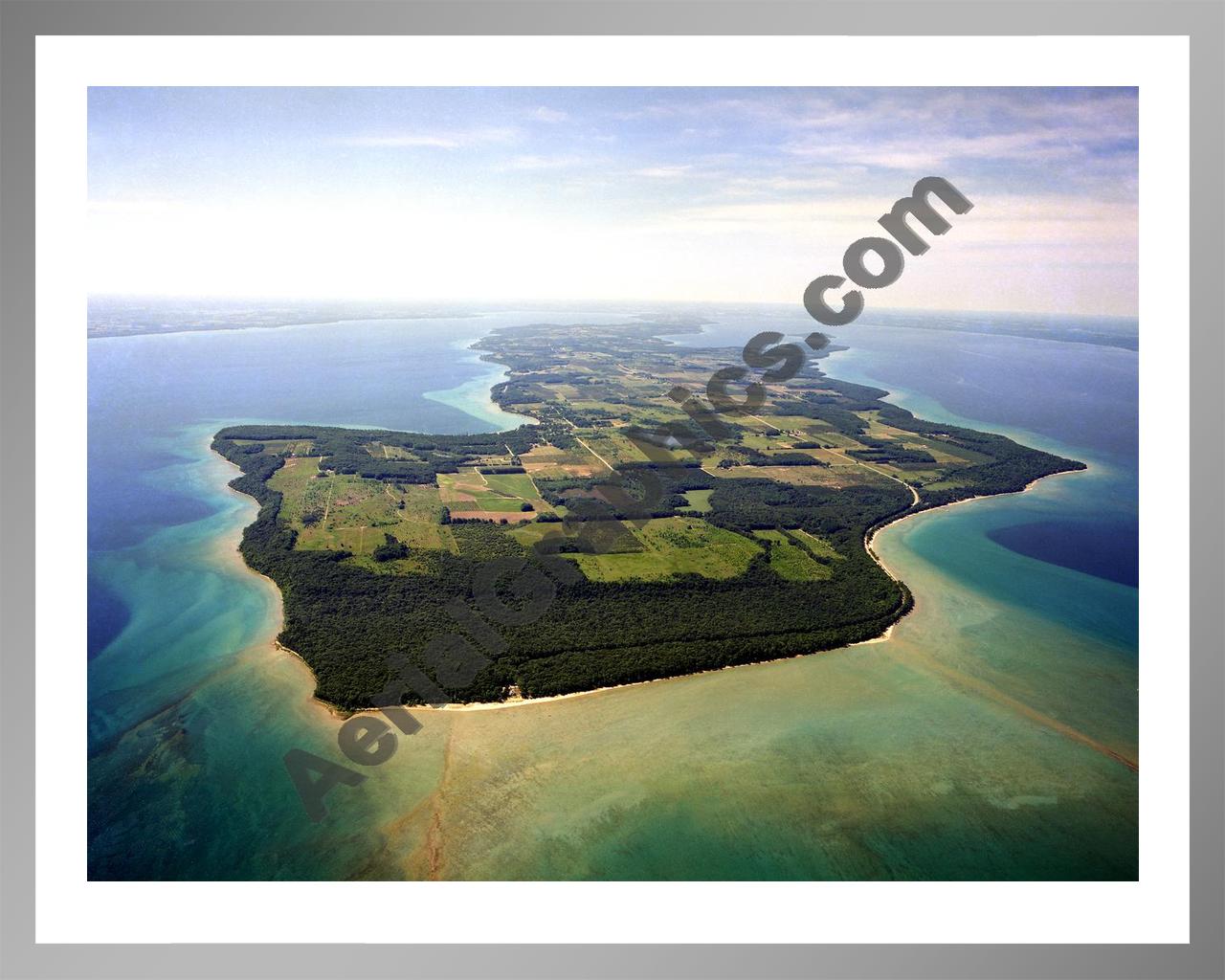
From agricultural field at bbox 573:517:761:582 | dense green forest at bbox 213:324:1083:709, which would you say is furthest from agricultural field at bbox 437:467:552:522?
agricultural field at bbox 573:517:761:582

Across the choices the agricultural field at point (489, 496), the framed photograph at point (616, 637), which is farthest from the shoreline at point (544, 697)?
the agricultural field at point (489, 496)

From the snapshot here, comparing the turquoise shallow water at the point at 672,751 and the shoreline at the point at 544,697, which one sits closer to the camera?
the turquoise shallow water at the point at 672,751

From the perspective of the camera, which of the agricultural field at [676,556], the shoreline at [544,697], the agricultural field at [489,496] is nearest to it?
the shoreline at [544,697]

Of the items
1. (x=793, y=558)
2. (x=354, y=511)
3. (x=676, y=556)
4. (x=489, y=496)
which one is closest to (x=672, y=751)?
(x=676, y=556)

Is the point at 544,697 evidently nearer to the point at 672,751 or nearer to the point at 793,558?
the point at 672,751

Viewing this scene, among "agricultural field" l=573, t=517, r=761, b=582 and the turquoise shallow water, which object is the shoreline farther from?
"agricultural field" l=573, t=517, r=761, b=582

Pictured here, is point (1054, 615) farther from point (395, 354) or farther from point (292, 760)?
point (395, 354)

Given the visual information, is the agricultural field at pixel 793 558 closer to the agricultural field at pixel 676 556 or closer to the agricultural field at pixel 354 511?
the agricultural field at pixel 676 556

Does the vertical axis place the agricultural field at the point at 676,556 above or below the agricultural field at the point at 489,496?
below

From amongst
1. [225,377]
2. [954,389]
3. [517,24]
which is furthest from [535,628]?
[954,389]
